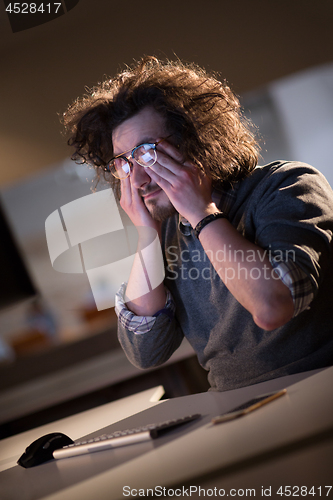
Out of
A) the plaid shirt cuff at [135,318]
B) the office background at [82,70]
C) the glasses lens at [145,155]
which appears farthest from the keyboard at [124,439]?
the office background at [82,70]

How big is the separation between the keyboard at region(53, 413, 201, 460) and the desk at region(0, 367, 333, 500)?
0.01 meters

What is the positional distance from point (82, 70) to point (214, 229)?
1561mm

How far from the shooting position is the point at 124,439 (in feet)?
1.82

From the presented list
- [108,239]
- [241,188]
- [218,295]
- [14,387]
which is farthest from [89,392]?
[108,239]

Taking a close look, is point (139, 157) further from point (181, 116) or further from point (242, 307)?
point (242, 307)

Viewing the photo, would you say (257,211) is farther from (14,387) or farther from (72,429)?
(14,387)

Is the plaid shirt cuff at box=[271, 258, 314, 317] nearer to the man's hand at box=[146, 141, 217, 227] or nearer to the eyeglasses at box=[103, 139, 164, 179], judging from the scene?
the man's hand at box=[146, 141, 217, 227]

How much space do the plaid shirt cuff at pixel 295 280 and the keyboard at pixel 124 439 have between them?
10.3 inches

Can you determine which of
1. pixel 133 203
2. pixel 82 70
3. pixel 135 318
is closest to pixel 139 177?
pixel 133 203

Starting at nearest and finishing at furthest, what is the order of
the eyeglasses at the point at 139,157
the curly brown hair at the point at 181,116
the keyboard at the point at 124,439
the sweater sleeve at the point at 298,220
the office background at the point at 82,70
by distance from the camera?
1. the keyboard at the point at 124,439
2. the sweater sleeve at the point at 298,220
3. the eyeglasses at the point at 139,157
4. the curly brown hair at the point at 181,116
5. the office background at the point at 82,70

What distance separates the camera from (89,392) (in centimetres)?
183

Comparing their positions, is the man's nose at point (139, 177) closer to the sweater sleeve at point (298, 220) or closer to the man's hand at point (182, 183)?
the man's hand at point (182, 183)

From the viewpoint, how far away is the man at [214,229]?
26.9 inches

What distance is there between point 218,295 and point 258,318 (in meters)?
0.29
